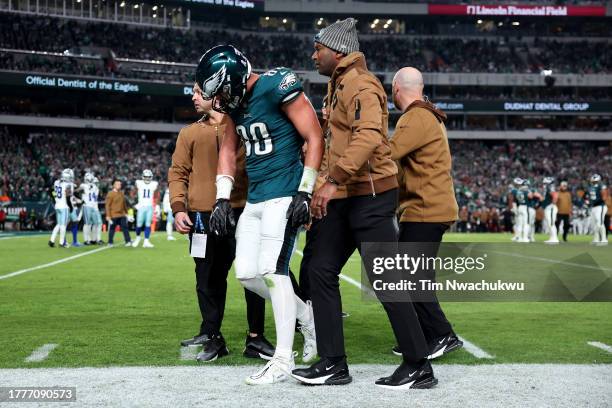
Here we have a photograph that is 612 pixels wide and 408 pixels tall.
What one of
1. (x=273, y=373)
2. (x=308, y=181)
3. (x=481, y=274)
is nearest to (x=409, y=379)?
(x=273, y=373)

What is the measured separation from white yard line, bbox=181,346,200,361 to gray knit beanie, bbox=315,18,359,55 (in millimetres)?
2313

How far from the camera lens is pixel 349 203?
441 cm

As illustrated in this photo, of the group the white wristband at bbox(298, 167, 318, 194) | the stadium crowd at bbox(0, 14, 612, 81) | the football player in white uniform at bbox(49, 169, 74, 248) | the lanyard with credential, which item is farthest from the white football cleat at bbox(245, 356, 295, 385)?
the stadium crowd at bbox(0, 14, 612, 81)

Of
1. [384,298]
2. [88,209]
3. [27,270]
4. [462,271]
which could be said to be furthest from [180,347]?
[88,209]

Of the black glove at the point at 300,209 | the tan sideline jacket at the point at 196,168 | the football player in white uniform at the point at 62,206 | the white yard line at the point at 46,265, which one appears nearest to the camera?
the black glove at the point at 300,209

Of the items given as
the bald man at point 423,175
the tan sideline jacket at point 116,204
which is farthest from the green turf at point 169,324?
the tan sideline jacket at point 116,204

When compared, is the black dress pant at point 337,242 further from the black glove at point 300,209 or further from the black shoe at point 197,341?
the black shoe at point 197,341

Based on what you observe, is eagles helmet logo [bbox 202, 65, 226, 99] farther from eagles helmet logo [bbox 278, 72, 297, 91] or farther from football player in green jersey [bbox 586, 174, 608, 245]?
football player in green jersey [bbox 586, 174, 608, 245]

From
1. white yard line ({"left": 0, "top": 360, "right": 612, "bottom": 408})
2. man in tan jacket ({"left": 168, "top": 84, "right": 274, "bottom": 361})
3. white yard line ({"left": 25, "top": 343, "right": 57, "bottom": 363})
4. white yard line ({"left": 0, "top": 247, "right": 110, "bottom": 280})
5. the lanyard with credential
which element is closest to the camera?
white yard line ({"left": 0, "top": 360, "right": 612, "bottom": 408})

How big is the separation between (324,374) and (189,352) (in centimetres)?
146

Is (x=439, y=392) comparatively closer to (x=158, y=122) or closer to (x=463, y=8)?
(x=158, y=122)

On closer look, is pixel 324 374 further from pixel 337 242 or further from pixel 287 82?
pixel 287 82

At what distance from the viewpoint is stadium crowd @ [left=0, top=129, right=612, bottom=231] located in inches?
1557

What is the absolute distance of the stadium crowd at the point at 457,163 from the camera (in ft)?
130
